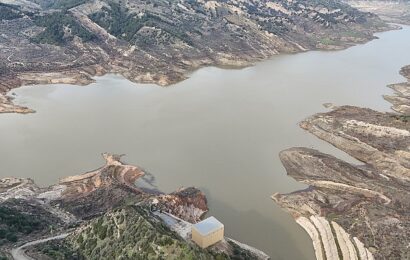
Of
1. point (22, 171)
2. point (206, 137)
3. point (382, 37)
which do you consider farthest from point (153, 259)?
point (382, 37)

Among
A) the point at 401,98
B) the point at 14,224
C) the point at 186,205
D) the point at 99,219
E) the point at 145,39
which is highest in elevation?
the point at 99,219

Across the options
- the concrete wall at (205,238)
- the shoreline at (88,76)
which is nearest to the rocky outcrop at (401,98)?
the shoreline at (88,76)

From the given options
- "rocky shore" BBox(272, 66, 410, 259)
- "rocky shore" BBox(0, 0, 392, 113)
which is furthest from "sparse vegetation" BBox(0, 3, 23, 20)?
"rocky shore" BBox(272, 66, 410, 259)

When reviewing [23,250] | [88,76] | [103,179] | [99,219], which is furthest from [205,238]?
[88,76]

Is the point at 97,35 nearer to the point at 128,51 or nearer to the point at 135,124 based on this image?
the point at 128,51

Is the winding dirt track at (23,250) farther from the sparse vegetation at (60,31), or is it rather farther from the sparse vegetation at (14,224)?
the sparse vegetation at (60,31)

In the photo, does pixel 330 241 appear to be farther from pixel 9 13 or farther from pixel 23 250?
pixel 9 13

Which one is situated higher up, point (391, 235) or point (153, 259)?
point (153, 259)

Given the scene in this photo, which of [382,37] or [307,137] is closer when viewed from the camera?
[307,137]
